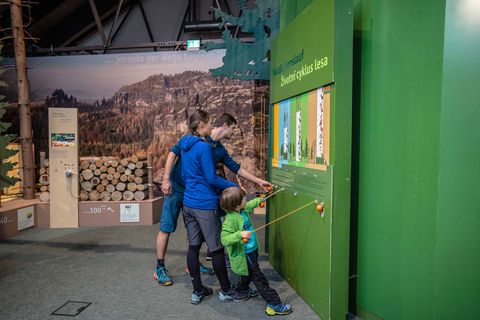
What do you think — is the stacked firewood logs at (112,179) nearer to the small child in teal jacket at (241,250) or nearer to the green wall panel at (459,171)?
the small child in teal jacket at (241,250)

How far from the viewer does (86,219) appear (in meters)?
5.80

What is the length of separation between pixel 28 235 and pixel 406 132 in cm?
517

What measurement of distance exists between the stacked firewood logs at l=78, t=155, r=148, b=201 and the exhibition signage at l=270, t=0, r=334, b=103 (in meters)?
3.31

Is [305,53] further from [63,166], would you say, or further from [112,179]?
[63,166]

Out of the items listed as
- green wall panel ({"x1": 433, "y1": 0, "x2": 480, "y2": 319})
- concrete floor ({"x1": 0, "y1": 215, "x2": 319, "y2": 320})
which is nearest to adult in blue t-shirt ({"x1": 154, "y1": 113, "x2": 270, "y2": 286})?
concrete floor ({"x1": 0, "y1": 215, "x2": 319, "y2": 320})

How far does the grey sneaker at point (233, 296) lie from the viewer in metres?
2.95

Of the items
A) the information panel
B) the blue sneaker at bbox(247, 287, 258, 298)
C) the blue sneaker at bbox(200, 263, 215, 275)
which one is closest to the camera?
the information panel

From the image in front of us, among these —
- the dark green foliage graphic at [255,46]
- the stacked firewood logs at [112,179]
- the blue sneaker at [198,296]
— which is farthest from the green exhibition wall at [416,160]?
the stacked firewood logs at [112,179]

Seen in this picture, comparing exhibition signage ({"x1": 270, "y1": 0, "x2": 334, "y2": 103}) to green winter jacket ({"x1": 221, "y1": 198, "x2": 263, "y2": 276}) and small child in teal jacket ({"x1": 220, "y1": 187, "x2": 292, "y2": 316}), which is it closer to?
small child in teal jacket ({"x1": 220, "y1": 187, "x2": 292, "y2": 316})

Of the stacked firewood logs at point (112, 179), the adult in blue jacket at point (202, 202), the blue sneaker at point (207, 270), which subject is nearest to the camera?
the adult in blue jacket at point (202, 202)

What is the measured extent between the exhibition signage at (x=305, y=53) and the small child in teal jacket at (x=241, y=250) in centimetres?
101

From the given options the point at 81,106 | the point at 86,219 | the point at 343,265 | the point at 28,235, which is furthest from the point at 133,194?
the point at 343,265

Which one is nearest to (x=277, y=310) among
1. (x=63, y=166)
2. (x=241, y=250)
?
(x=241, y=250)

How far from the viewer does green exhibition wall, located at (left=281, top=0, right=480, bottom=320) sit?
1876 millimetres
